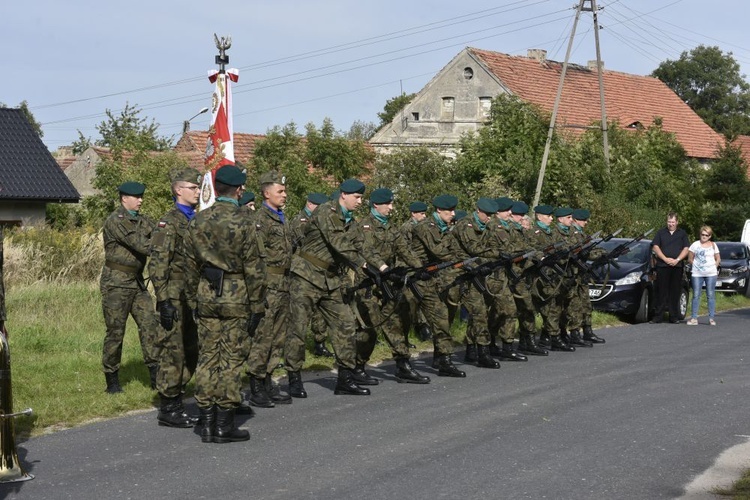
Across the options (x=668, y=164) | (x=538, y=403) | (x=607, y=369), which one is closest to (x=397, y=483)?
(x=538, y=403)

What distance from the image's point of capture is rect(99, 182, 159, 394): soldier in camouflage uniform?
34.2 ft

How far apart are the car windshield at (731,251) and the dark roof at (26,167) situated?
17.5m

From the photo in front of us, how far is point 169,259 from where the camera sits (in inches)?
360

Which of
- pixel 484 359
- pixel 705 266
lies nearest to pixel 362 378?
pixel 484 359

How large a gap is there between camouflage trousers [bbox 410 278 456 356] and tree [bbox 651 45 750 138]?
239 ft

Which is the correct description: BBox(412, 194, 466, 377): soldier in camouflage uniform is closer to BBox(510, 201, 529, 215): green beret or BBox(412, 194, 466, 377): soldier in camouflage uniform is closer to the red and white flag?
BBox(510, 201, 529, 215): green beret

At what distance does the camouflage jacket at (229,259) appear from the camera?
27.3 feet

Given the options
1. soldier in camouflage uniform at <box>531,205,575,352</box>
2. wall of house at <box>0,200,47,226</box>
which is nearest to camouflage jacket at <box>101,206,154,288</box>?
soldier in camouflage uniform at <box>531,205,575,352</box>

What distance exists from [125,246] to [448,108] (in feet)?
136

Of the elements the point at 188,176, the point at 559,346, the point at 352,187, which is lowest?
the point at 559,346

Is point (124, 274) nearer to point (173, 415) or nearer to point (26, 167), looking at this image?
point (173, 415)

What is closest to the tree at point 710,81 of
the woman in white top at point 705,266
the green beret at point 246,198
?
the woman in white top at point 705,266

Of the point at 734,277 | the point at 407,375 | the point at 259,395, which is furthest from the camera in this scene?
the point at 734,277

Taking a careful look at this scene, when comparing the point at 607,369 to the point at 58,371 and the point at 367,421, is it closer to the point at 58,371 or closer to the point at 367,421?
the point at 367,421
